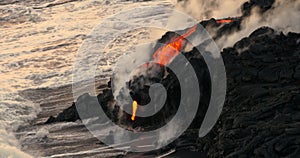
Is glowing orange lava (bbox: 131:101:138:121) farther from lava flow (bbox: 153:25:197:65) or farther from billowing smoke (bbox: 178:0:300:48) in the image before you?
billowing smoke (bbox: 178:0:300:48)

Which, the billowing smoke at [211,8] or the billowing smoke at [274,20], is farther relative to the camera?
the billowing smoke at [211,8]

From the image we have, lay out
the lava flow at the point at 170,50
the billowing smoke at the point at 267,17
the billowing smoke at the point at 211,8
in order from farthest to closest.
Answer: the billowing smoke at the point at 211,8 < the lava flow at the point at 170,50 < the billowing smoke at the point at 267,17

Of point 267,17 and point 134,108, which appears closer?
point 134,108

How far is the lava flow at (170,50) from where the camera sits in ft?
73.7

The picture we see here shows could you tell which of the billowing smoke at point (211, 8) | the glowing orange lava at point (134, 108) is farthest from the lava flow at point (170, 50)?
the billowing smoke at point (211, 8)

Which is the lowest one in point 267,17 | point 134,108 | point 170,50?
point 134,108

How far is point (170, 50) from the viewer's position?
912 inches

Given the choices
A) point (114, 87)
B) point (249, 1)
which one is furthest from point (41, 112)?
point (249, 1)

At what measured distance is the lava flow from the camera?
22458 mm

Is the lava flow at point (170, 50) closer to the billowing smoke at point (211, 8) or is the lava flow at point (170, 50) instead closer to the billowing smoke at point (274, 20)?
the billowing smoke at point (274, 20)

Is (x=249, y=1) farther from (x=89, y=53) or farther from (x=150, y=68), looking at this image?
(x=89, y=53)

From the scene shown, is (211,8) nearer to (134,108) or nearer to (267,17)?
(267,17)

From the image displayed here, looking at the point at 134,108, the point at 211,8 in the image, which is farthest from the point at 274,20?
the point at 211,8

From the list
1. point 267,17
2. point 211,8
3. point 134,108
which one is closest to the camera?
point 134,108
